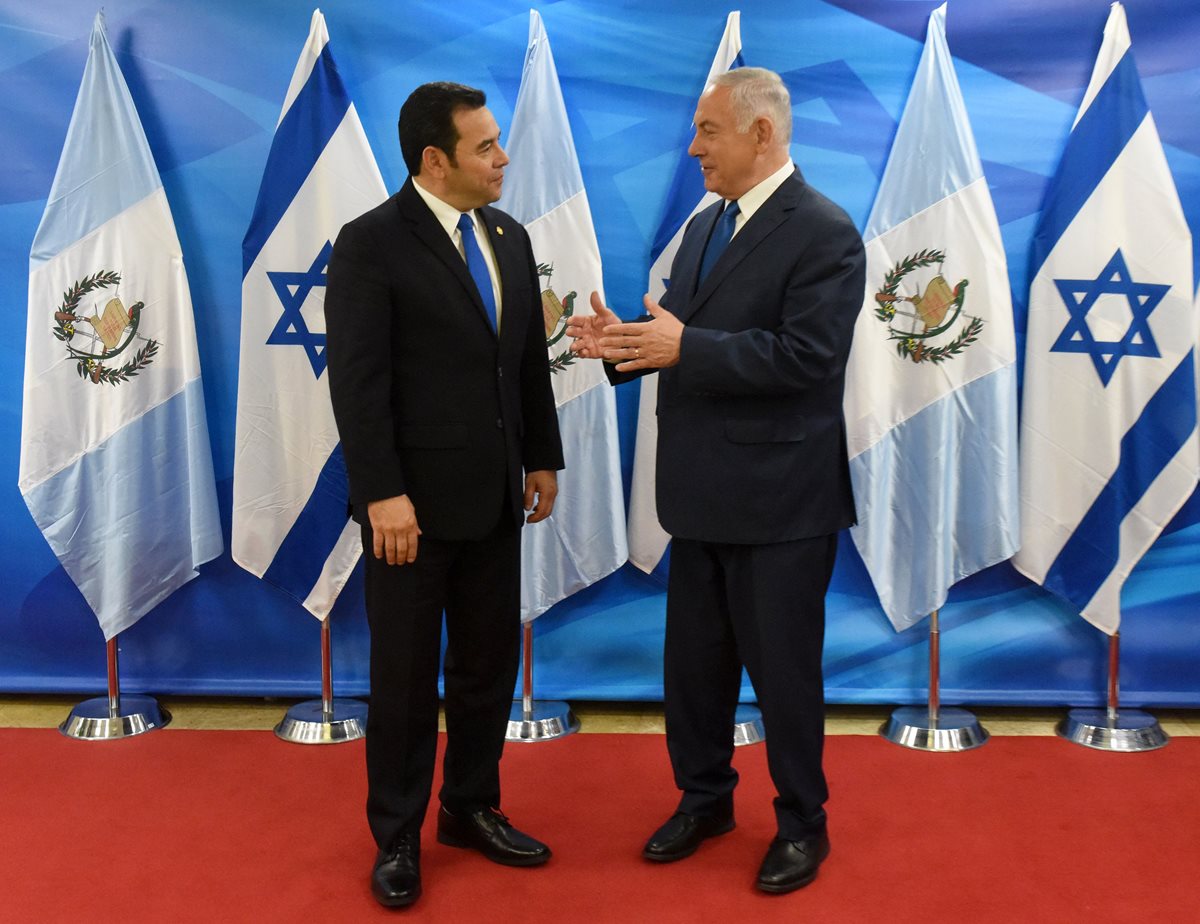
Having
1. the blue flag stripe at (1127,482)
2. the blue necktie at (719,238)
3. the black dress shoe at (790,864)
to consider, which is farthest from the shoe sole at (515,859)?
the blue flag stripe at (1127,482)

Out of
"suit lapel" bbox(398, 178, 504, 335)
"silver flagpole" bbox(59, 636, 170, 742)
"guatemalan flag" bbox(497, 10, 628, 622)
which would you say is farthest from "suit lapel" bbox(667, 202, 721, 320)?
"silver flagpole" bbox(59, 636, 170, 742)

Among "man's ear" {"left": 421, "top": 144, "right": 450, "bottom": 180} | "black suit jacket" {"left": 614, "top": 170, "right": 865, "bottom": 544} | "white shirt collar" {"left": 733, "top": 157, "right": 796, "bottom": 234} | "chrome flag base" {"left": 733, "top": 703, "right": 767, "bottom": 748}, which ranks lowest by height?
"chrome flag base" {"left": 733, "top": 703, "right": 767, "bottom": 748}

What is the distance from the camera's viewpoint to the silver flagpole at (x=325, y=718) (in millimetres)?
3688

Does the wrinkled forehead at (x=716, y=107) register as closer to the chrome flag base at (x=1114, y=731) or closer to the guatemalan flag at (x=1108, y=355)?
the guatemalan flag at (x=1108, y=355)

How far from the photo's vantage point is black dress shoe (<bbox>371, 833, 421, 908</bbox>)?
2545 millimetres

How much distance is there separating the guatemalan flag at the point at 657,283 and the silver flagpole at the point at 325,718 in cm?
100

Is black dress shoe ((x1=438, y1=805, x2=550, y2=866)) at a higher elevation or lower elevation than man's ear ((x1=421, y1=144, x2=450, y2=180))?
lower

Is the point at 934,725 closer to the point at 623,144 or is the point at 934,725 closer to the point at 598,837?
the point at 598,837

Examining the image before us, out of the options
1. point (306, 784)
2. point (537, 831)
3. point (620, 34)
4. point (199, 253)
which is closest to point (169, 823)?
point (306, 784)

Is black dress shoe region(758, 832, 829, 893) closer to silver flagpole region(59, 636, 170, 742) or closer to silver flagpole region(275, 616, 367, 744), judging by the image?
silver flagpole region(275, 616, 367, 744)

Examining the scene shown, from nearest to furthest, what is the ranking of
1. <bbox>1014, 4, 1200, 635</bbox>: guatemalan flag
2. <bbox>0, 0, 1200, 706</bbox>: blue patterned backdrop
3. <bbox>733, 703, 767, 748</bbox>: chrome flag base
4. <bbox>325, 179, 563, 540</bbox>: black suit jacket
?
1. <bbox>325, 179, 563, 540</bbox>: black suit jacket
2. <bbox>1014, 4, 1200, 635</bbox>: guatemalan flag
3. <bbox>733, 703, 767, 748</bbox>: chrome flag base
4. <bbox>0, 0, 1200, 706</bbox>: blue patterned backdrop

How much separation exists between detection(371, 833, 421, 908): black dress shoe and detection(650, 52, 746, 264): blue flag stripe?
1949mm

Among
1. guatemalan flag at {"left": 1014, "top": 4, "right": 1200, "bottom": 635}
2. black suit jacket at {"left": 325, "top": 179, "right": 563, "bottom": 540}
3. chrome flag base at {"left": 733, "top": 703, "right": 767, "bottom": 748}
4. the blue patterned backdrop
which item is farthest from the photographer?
the blue patterned backdrop

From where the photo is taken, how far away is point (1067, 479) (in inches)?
145
